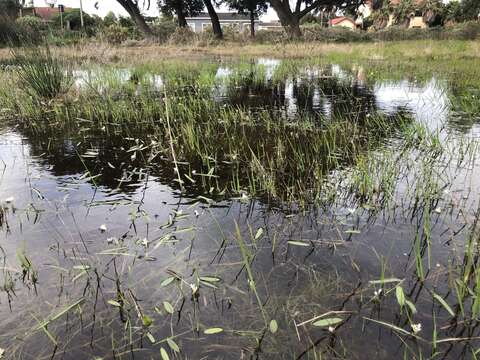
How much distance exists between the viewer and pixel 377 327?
7.03 feet

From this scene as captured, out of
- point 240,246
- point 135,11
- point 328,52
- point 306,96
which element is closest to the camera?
point 240,246

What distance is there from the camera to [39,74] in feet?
24.7

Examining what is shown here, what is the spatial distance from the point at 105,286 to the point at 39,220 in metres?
1.35

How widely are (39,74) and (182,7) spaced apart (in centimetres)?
3425

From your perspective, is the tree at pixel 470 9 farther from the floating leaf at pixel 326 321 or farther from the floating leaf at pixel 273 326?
the floating leaf at pixel 273 326

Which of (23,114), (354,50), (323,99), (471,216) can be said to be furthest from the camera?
(354,50)

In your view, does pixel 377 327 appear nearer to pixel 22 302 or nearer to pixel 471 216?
pixel 471 216

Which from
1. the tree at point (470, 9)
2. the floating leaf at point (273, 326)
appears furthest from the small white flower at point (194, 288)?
the tree at point (470, 9)

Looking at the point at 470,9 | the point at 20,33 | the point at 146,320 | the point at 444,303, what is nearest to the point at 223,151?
the point at 146,320

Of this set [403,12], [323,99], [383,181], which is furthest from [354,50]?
[403,12]

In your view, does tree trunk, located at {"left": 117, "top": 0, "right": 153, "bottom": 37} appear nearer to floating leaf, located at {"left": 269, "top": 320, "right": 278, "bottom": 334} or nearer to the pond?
the pond

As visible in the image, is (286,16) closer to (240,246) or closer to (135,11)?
(135,11)

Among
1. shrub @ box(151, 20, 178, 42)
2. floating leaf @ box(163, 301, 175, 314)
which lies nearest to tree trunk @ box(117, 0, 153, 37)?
shrub @ box(151, 20, 178, 42)

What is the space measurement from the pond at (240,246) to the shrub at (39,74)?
5.89 ft
